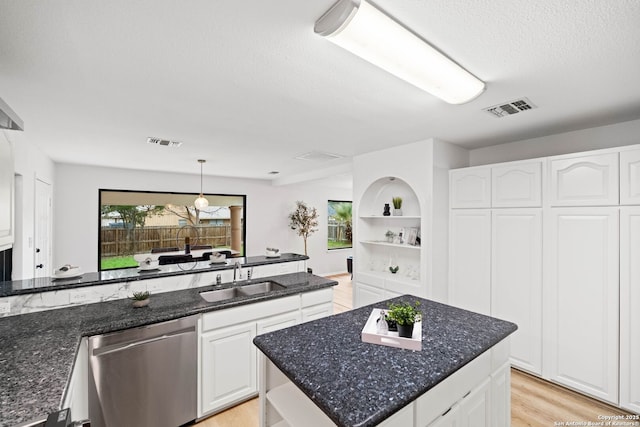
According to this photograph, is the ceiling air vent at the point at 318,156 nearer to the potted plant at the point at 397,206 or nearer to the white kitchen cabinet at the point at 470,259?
the potted plant at the point at 397,206

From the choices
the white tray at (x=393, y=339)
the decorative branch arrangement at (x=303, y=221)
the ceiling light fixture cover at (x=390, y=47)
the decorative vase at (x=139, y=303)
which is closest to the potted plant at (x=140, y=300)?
the decorative vase at (x=139, y=303)

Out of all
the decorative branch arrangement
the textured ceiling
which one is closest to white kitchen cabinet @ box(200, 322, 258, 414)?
the textured ceiling

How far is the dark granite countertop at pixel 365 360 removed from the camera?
1.05m

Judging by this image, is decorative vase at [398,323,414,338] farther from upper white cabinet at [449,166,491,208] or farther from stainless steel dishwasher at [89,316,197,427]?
upper white cabinet at [449,166,491,208]

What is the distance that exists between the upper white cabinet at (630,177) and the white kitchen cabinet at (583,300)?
0.42 ft

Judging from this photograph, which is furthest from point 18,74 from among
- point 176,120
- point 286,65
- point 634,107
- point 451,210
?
point 634,107

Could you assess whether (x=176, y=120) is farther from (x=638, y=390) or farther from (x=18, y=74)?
(x=638, y=390)

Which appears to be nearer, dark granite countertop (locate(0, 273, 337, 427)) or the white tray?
dark granite countertop (locate(0, 273, 337, 427))

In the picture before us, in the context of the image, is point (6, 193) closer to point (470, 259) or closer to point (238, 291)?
point (238, 291)

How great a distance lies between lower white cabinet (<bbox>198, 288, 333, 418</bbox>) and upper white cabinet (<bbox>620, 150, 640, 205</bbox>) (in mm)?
2986

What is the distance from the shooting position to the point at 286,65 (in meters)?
1.62

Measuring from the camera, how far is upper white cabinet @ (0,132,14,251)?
1.55m

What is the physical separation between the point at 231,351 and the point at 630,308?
3.24m

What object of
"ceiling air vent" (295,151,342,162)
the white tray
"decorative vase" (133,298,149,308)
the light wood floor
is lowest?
the light wood floor
